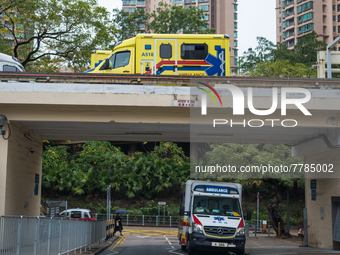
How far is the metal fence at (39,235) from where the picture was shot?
938 centimetres

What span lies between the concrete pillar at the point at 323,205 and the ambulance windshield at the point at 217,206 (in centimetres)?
525

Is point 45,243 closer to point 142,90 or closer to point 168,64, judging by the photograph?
point 142,90

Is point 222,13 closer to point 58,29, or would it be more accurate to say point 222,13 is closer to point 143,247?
point 58,29

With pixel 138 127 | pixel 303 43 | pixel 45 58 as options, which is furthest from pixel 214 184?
pixel 303 43

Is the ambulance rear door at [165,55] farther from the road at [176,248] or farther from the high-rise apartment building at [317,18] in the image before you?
the high-rise apartment building at [317,18]

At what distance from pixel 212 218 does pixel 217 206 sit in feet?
2.46

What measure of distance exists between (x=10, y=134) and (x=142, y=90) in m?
5.25

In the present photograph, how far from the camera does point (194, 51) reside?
20516mm

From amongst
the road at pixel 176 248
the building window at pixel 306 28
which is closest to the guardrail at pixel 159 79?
the road at pixel 176 248

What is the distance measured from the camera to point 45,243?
11844 millimetres

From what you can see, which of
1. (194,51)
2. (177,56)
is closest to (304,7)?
(194,51)

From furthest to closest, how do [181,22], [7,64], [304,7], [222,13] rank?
[222,13], [304,7], [181,22], [7,64]

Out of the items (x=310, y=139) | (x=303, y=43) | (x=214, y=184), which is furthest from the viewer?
(x=303, y=43)

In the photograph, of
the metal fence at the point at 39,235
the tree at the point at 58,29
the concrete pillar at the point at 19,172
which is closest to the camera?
the metal fence at the point at 39,235
